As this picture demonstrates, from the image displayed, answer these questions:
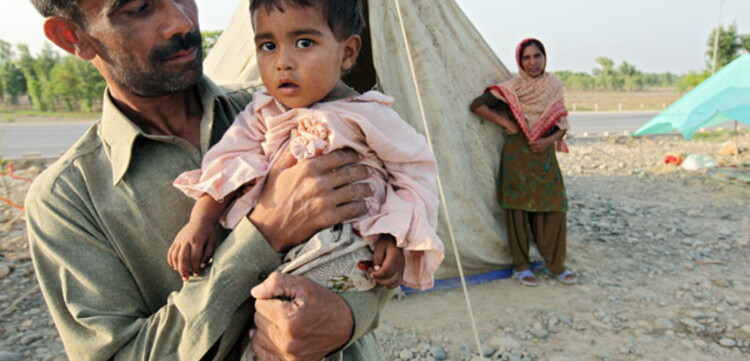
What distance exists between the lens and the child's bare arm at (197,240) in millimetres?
1086

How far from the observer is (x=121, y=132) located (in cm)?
121

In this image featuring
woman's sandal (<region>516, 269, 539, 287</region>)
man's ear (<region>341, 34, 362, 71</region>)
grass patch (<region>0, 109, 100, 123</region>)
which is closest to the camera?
man's ear (<region>341, 34, 362, 71</region>)

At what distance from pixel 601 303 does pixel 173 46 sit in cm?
390

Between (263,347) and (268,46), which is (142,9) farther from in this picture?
(263,347)

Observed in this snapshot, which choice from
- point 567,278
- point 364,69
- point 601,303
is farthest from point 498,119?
point 601,303

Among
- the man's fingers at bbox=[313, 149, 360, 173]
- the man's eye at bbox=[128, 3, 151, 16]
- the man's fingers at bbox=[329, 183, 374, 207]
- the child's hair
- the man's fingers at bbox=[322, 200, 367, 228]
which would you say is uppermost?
the man's eye at bbox=[128, 3, 151, 16]

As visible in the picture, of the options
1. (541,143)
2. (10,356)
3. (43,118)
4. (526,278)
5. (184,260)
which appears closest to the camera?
(184,260)

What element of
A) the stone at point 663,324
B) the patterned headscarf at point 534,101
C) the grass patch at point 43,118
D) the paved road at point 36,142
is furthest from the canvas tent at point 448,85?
the grass patch at point 43,118

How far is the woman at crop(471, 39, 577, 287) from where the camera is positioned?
13.7 feet

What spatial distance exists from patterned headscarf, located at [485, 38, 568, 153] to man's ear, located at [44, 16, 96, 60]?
3.44 metres

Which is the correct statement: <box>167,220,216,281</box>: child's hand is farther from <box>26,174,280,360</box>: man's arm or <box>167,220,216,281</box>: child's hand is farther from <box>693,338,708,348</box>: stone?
<box>693,338,708,348</box>: stone

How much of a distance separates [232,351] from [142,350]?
21cm

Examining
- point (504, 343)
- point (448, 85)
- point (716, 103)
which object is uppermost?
point (448, 85)

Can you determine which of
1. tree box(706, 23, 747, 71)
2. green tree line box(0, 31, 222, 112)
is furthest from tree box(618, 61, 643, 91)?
green tree line box(0, 31, 222, 112)
